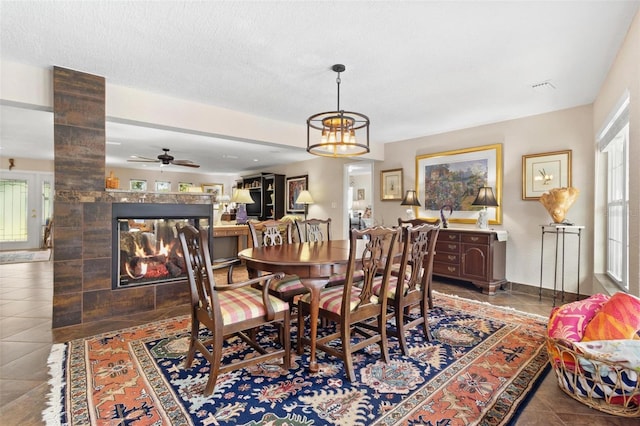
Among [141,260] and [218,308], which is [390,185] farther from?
[218,308]

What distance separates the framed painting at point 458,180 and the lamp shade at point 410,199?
20 cm

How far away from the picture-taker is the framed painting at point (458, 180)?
4438mm

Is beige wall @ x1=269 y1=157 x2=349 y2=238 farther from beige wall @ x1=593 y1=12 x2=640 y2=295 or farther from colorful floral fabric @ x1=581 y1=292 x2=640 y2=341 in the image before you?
colorful floral fabric @ x1=581 y1=292 x2=640 y2=341

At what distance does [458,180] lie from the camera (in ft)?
15.7

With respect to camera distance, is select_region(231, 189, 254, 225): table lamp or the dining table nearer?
the dining table

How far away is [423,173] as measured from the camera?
5.25m

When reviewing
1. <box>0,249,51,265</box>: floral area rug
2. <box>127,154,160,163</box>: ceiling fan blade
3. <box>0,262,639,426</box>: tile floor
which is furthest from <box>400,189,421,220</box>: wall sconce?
<box>0,249,51,265</box>: floral area rug

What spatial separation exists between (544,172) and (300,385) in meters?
3.89

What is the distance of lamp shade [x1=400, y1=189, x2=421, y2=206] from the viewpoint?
16.7 feet

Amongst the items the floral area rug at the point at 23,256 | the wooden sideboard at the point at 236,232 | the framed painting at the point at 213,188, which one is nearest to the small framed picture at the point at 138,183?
the framed painting at the point at 213,188

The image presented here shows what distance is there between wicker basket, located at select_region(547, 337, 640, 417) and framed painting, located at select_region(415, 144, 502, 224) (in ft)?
10.9

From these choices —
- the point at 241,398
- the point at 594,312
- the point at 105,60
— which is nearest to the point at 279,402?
the point at 241,398

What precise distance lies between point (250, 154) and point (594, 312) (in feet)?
20.9

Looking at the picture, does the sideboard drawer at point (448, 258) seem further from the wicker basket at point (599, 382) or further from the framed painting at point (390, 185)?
the wicker basket at point (599, 382)
